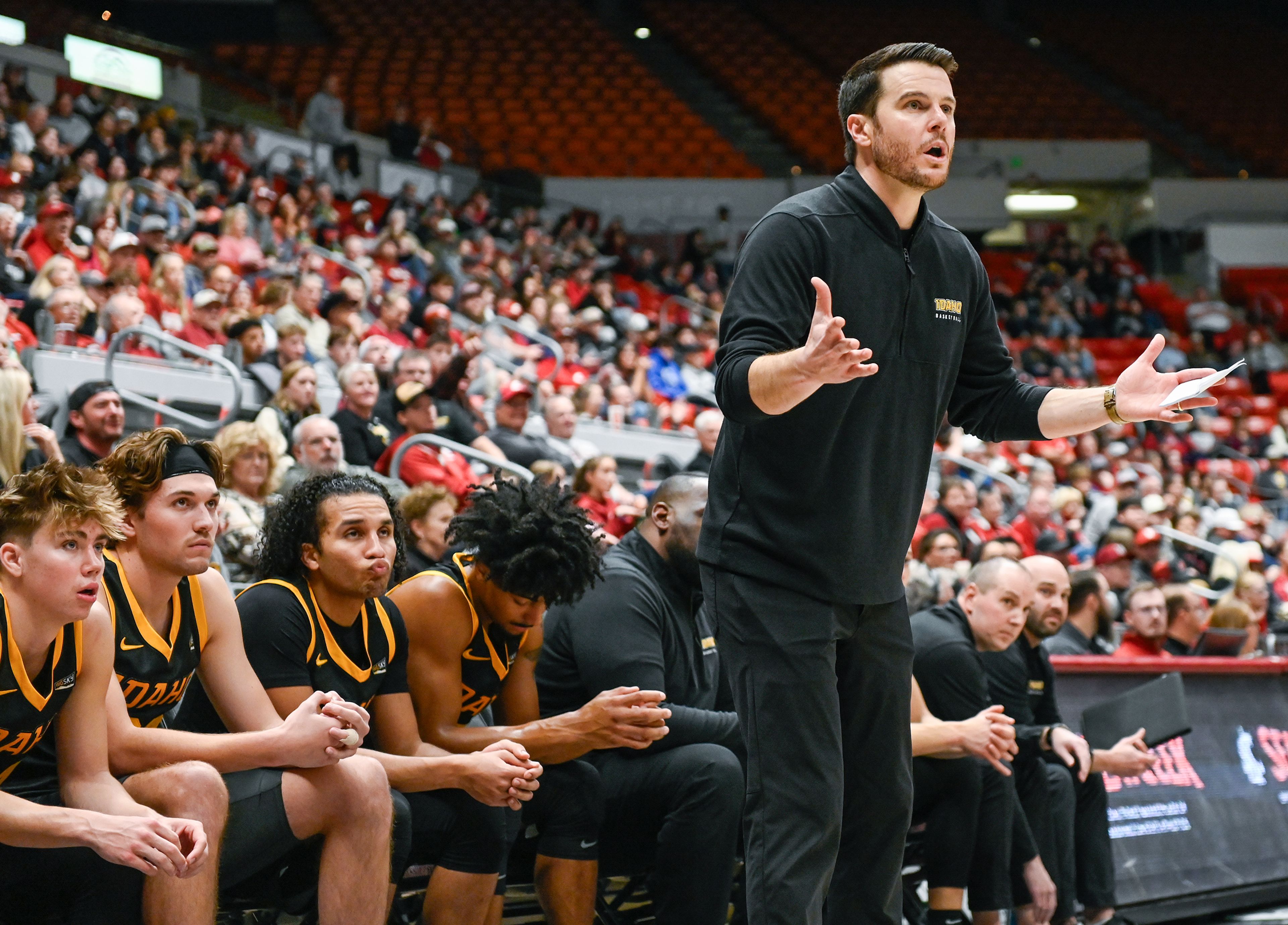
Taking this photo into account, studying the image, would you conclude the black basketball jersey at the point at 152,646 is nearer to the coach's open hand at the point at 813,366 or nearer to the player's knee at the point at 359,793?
the player's knee at the point at 359,793

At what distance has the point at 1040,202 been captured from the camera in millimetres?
21047

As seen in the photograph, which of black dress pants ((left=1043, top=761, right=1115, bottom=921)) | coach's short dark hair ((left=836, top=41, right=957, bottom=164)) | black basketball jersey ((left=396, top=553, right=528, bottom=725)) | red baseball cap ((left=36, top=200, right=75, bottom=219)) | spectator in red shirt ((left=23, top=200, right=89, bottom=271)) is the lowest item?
black dress pants ((left=1043, top=761, right=1115, bottom=921))

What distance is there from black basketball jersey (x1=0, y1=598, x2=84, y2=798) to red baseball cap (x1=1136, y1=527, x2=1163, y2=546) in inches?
339

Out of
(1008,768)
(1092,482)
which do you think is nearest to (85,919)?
(1008,768)

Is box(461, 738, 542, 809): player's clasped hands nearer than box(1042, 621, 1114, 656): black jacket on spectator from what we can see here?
Yes

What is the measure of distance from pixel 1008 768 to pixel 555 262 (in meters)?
10.8

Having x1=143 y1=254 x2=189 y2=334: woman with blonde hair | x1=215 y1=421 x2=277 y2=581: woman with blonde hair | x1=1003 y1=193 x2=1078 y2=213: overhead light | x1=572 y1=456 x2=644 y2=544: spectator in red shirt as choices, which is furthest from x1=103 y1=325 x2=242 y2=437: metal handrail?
x1=1003 y1=193 x2=1078 y2=213: overhead light

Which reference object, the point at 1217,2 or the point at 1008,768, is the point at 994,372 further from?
the point at 1217,2

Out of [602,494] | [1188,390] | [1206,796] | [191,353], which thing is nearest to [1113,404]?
[1188,390]

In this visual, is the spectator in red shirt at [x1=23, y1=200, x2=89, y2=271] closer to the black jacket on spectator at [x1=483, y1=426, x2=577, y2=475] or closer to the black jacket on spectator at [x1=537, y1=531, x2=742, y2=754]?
the black jacket on spectator at [x1=483, y1=426, x2=577, y2=475]

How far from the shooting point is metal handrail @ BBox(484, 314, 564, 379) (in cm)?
1048

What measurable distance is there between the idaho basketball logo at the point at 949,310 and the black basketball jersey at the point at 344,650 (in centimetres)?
170

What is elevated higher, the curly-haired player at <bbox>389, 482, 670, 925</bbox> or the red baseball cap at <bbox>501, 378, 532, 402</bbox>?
the red baseball cap at <bbox>501, 378, 532, 402</bbox>

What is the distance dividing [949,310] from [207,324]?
6.18 meters
